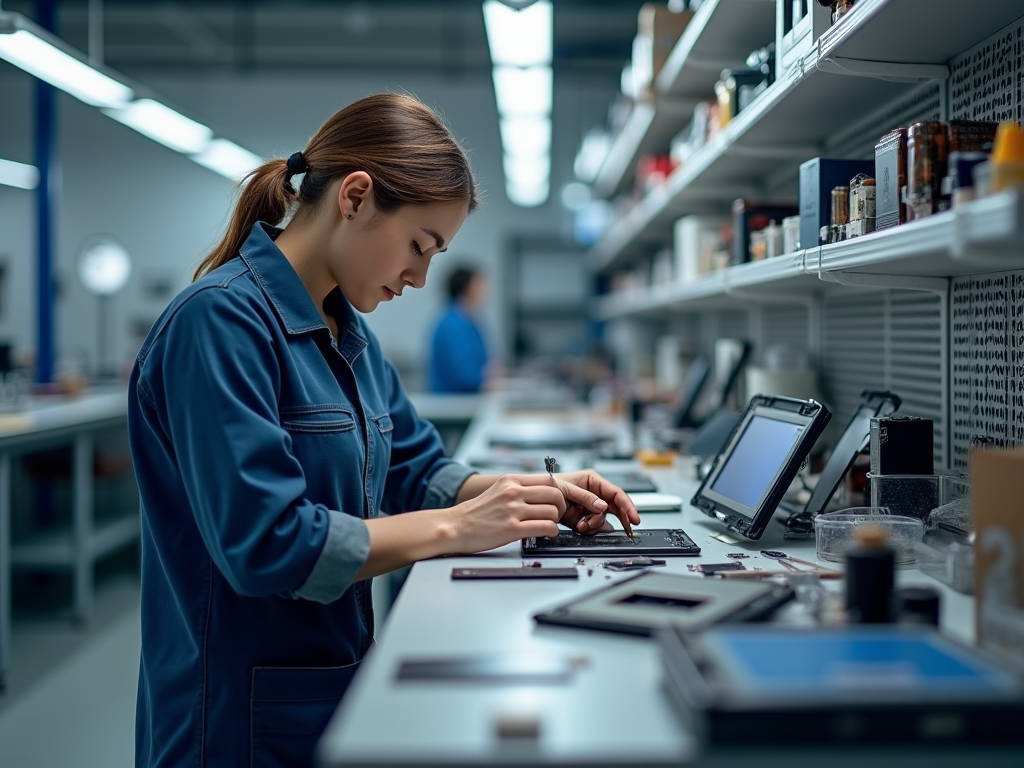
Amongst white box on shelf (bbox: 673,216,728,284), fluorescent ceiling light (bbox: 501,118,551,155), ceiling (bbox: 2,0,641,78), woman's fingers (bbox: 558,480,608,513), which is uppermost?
ceiling (bbox: 2,0,641,78)

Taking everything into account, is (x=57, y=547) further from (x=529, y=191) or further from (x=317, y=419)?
(x=529, y=191)

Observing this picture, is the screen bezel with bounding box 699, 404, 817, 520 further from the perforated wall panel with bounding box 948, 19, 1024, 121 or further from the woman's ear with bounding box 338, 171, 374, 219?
the woman's ear with bounding box 338, 171, 374, 219

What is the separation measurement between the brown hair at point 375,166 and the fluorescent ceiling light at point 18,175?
4175 mm

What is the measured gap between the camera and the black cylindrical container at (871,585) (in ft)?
3.13

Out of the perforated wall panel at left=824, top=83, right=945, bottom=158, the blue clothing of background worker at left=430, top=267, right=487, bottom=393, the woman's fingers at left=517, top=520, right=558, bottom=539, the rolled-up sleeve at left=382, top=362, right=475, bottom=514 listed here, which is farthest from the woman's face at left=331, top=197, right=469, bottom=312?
the blue clothing of background worker at left=430, top=267, right=487, bottom=393

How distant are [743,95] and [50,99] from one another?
428cm

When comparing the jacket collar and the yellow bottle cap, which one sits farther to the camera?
the jacket collar

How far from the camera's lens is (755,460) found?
165 cm

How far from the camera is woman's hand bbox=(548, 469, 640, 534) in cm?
153

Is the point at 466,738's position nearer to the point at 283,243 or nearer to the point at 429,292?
the point at 283,243

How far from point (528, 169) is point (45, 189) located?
3008mm

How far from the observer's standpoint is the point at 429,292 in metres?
8.98

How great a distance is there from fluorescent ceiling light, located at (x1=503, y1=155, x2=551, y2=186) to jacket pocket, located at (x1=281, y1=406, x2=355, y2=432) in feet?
15.1

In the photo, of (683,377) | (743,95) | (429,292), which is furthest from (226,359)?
(429,292)
